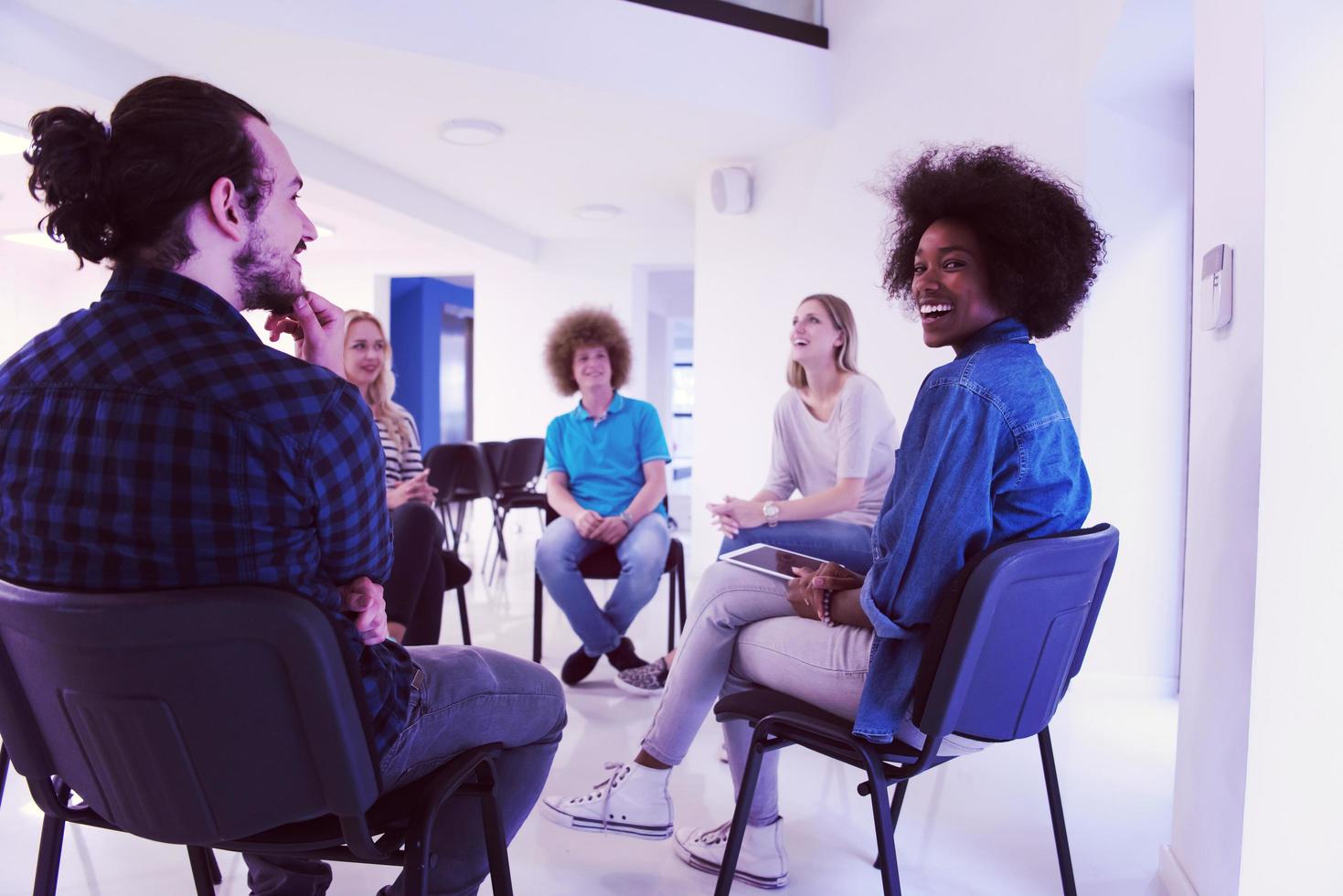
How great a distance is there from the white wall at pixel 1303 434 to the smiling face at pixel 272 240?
1447 millimetres

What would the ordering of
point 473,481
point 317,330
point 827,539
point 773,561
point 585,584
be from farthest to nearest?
point 473,481, point 585,584, point 827,539, point 773,561, point 317,330

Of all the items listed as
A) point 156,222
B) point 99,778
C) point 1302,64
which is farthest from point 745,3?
point 99,778

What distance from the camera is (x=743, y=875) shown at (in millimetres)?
1772

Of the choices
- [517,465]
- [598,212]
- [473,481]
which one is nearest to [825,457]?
[473,481]

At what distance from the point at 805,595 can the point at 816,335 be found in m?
1.30

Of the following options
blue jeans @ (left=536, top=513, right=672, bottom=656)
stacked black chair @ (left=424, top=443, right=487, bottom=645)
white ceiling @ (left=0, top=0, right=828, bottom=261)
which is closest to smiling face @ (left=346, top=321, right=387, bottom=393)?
blue jeans @ (left=536, top=513, right=672, bottom=656)

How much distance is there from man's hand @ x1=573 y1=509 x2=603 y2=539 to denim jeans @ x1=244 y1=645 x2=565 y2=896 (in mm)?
1744

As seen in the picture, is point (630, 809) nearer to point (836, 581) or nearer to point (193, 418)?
point (836, 581)

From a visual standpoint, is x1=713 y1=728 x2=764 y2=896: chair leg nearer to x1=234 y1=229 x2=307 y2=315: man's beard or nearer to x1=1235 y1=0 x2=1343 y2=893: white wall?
x1=1235 y1=0 x2=1343 y2=893: white wall

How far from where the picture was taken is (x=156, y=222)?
1.02 m

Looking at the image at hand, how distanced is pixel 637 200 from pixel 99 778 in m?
5.59

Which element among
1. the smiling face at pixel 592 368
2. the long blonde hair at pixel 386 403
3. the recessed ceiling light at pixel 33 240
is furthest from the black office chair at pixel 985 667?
the recessed ceiling light at pixel 33 240

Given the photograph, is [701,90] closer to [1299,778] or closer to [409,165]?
[409,165]

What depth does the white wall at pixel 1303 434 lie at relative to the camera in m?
1.33
